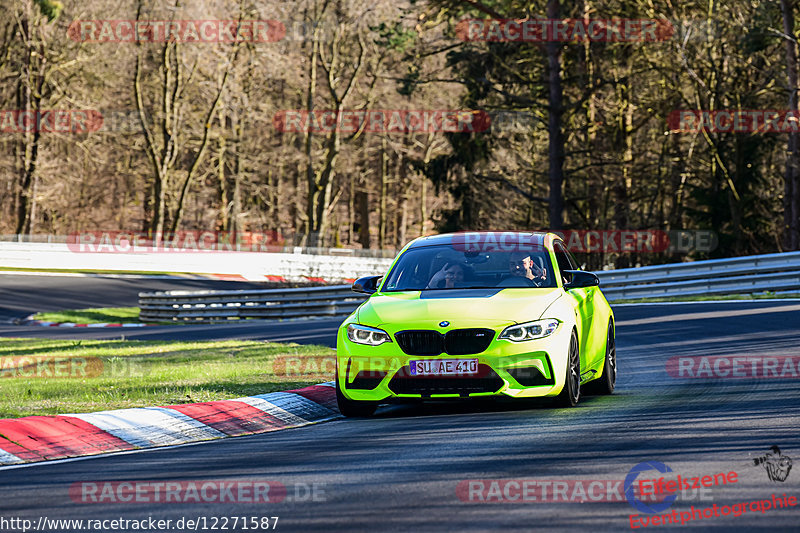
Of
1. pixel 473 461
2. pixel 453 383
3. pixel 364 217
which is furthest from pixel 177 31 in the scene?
pixel 473 461

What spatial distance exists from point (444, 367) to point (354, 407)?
102cm

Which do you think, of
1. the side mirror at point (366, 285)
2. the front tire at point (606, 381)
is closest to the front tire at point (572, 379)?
the front tire at point (606, 381)

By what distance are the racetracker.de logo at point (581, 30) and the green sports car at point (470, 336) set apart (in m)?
26.5

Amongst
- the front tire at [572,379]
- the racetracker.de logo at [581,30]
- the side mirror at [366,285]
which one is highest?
the racetracker.de logo at [581,30]

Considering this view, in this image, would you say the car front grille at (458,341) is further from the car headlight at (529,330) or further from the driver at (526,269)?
the driver at (526,269)

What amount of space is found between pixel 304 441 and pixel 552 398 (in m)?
2.42

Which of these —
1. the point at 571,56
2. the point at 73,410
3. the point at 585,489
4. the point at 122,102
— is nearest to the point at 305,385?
the point at 73,410

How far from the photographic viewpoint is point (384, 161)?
65500 millimetres

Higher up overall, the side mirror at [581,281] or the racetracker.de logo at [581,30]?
the racetracker.de logo at [581,30]

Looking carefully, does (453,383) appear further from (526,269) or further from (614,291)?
(614,291)

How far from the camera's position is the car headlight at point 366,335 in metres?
8.97

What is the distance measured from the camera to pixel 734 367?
11805 mm

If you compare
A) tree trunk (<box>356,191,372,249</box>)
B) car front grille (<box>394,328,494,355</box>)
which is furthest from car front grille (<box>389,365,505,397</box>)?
tree trunk (<box>356,191,372,249</box>)

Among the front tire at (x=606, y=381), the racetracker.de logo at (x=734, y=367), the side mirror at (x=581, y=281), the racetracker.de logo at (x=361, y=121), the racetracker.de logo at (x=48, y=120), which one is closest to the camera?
the side mirror at (x=581, y=281)
